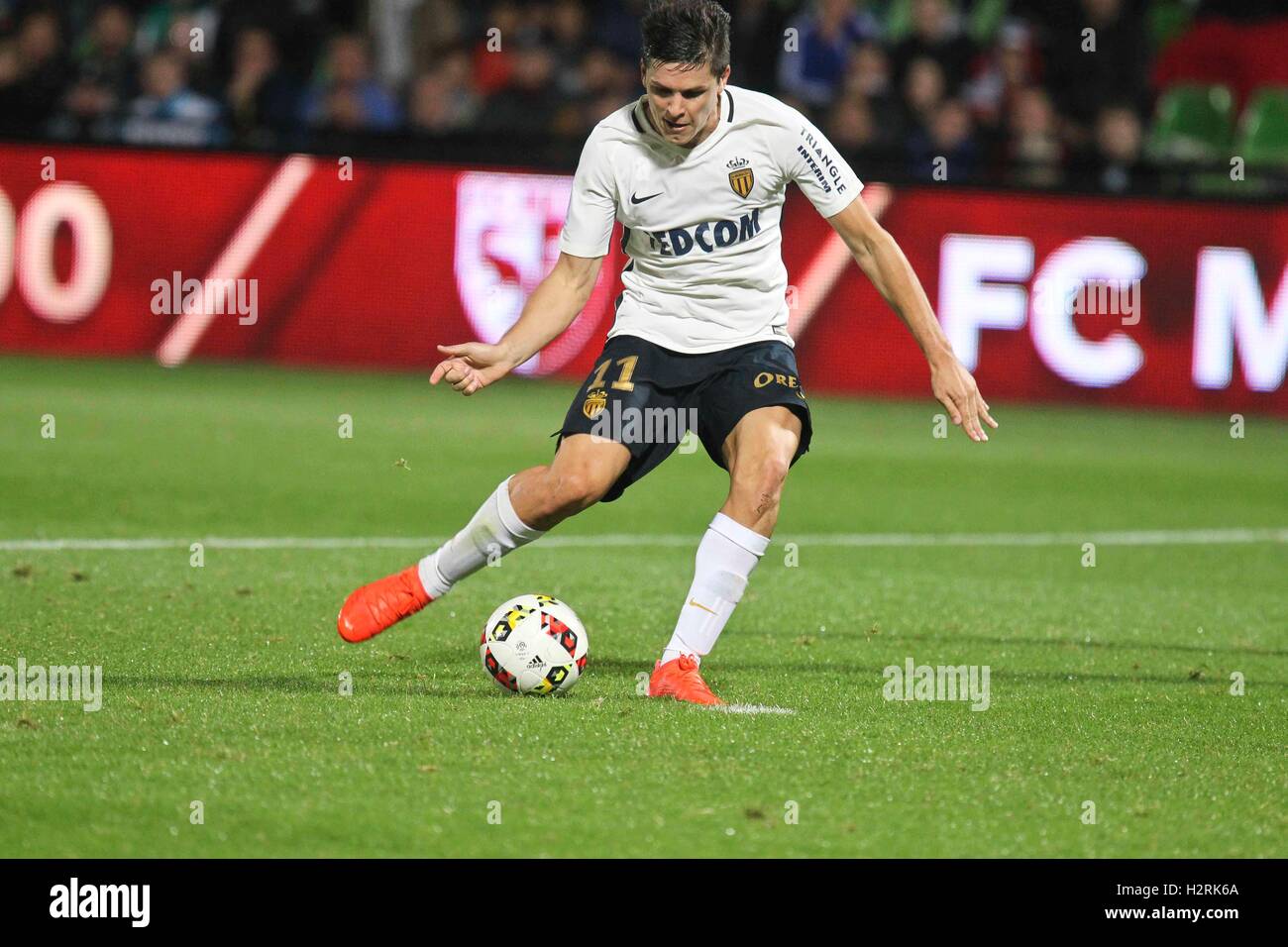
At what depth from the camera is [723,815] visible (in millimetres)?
A: 4363

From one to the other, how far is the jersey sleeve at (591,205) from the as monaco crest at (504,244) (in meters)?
8.03

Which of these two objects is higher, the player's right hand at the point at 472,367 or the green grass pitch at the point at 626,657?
the player's right hand at the point at 472,367

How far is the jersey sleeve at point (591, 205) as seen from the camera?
590 cm

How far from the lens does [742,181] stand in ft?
19.3

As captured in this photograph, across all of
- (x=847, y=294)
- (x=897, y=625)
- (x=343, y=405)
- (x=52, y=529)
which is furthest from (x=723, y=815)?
(x=847, y=294)

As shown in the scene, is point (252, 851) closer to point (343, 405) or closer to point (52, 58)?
point (343, 405)

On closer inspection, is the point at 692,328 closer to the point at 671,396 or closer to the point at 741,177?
the point at 671,396

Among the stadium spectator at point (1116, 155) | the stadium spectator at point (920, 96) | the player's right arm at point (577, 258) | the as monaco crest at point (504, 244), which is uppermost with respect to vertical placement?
the stadium spectator at point (920, 96)

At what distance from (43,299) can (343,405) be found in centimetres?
276

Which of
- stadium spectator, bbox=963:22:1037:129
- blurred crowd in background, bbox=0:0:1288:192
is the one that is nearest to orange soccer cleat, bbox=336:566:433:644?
blurred crowd in background, bbox=0:0:1288:192

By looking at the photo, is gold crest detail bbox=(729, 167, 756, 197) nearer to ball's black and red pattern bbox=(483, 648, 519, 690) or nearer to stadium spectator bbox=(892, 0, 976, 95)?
ball's black and red pattern bbox=(483, 648, 519, 690)

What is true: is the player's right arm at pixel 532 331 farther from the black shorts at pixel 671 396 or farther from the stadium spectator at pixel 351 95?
the stadium spectator at pixel 351 95

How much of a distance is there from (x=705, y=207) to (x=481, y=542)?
1.25 meters

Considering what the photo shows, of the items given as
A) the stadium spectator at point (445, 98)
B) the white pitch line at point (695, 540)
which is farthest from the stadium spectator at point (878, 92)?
the white pitch line at point (695, 540)
